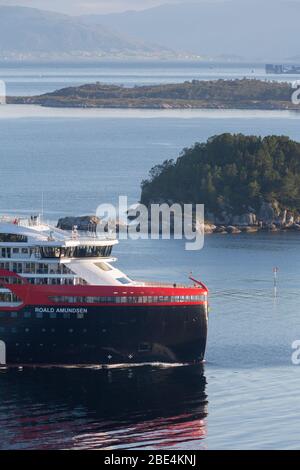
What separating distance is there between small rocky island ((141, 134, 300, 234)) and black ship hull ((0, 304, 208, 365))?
137 feet

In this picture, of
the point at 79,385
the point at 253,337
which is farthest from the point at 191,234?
the point at 79,385

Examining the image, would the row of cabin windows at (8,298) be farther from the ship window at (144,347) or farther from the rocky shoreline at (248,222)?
the rocky shoreline at (248,222)

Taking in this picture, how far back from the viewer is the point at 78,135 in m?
190

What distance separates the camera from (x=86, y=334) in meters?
61.8

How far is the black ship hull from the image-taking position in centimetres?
6166

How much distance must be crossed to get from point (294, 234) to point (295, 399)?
4836 cm

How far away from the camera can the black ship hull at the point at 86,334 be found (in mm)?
61656

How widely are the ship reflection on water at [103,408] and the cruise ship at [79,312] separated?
729mm

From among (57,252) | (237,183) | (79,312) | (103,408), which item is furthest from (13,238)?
(237,183)

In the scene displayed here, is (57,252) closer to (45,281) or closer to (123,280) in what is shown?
(45,281)

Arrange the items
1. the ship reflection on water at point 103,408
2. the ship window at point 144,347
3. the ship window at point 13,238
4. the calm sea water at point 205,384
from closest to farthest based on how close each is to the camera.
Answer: the ship reflection on water at point 103,408, the calm sea water at point 205,384, the ship window at point 144,347, the ship window at point 13,238

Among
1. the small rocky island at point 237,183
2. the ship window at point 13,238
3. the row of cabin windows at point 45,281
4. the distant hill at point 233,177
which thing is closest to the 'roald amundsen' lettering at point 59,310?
the row of cabin windows at point 45,281

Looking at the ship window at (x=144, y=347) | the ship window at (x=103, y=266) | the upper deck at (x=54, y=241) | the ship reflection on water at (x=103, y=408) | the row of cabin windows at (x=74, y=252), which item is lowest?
the ship reflection on water at (x=103, y=408)
